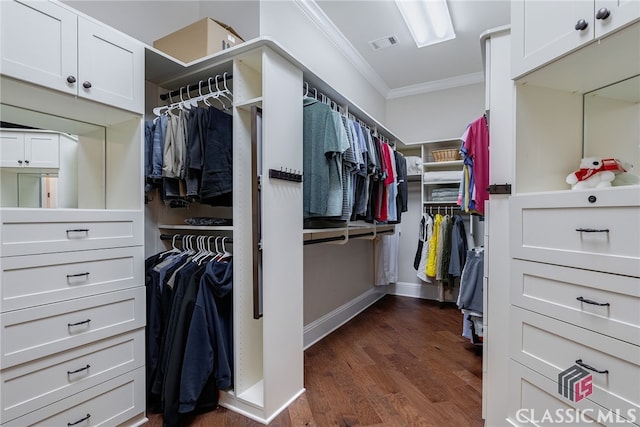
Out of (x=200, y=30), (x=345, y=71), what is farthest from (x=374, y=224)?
(x=200, y=30)

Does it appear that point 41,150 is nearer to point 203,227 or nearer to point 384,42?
point 203,227

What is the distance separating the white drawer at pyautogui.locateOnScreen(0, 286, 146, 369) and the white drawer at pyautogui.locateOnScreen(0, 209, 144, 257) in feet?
0.80

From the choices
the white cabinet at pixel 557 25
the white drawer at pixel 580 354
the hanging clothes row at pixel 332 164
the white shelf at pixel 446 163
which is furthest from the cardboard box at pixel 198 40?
the white shelf at pixel 446 163

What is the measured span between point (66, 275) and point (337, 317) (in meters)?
2.19

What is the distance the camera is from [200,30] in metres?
1.82

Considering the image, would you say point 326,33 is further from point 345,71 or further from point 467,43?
point 467,43

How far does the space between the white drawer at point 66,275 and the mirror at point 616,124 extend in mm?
2120

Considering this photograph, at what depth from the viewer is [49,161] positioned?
1532 millimetres

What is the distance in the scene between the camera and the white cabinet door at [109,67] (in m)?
1.35

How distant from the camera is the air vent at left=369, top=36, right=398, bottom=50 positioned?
2965mm

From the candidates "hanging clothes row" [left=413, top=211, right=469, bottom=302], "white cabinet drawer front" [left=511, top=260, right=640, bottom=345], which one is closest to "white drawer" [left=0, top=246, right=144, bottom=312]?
"white cabinet drawer front" [left=511, top=260, right=640, bottom=345]

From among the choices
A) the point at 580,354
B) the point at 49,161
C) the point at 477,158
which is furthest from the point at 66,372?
the point at 477,158

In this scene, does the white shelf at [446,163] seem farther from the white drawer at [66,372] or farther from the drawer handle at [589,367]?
the white drawer at [66,372]

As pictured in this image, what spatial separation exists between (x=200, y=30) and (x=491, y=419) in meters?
2.56
